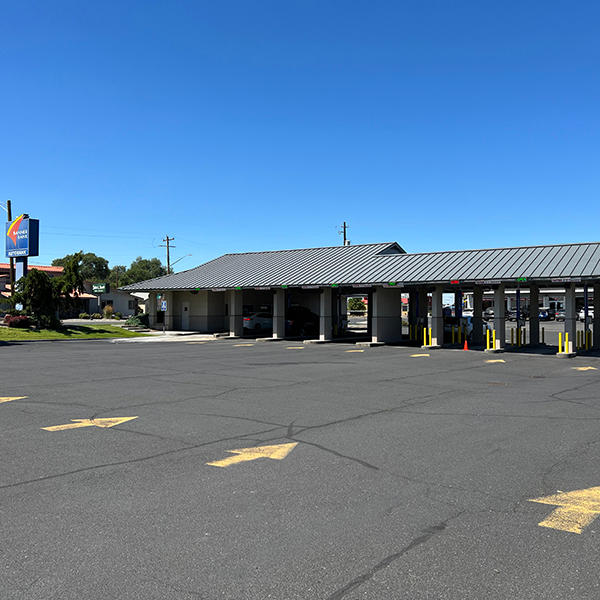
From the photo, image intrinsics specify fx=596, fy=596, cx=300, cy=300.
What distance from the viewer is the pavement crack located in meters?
3.91

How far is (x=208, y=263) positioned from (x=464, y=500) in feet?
140

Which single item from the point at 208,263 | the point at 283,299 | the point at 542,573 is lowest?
the point at 542,573

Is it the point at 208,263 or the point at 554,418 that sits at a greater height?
the point at 208,263

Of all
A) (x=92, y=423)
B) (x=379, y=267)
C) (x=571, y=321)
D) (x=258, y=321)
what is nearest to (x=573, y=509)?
(x=92, y=423)

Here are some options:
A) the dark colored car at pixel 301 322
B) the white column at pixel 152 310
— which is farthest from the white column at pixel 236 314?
the white column at pixel 152 310

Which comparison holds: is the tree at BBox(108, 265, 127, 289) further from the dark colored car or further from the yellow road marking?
the yellow road marking

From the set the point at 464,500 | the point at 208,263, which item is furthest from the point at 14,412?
the point at 208,263

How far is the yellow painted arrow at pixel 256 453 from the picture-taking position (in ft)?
23.6

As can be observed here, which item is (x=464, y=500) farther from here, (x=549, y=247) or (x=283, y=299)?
(x=283, y=299)

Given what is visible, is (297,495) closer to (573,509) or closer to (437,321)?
→ (573,509)

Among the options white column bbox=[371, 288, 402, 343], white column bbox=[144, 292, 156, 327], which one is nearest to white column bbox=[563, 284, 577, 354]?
white column bbox=[371, 288, 402, 343]

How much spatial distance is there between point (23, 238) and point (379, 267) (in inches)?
991

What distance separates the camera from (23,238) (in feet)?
136

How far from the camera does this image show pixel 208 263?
1854 inches
